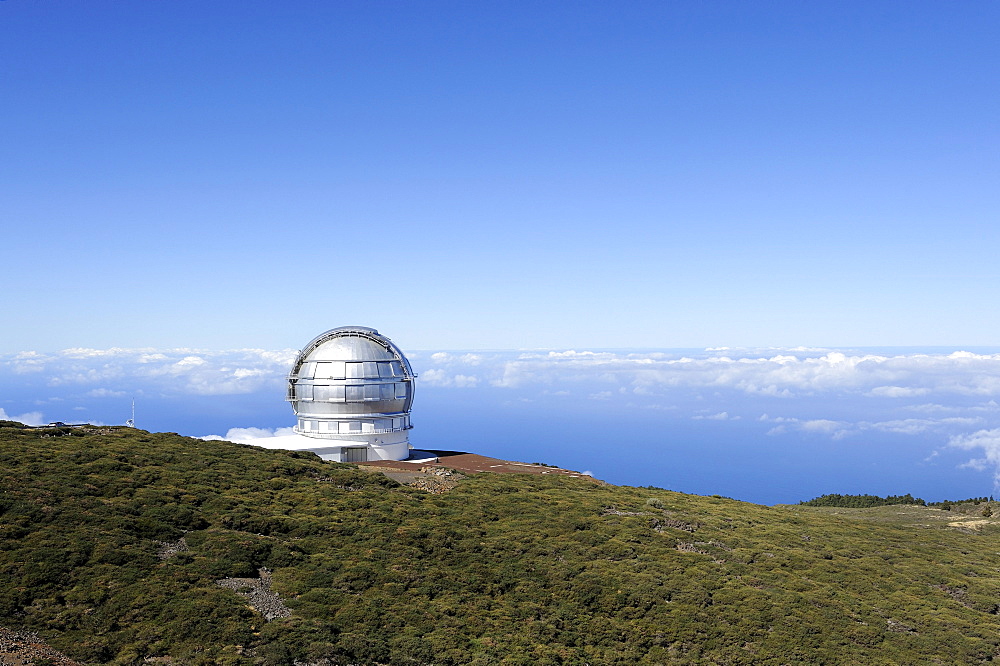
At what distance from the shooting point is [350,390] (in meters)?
47.0

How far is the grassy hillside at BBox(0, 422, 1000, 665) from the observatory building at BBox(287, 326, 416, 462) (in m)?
10.4

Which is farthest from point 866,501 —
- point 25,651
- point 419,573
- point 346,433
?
point 25,651

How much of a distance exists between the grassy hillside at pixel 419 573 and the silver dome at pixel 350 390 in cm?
1053

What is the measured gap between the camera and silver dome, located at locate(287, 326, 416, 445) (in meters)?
47.2

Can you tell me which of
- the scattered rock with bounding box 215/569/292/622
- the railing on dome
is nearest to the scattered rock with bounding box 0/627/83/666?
the scattered rock with bounding box 215/569/292/622

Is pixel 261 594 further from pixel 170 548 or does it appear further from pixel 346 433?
pixel 346 433

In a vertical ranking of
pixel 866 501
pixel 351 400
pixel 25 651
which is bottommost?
pixel 866 501

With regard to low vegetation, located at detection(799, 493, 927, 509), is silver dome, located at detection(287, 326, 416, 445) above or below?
above

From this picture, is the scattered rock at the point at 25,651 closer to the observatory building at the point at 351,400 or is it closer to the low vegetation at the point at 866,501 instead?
the observatory building at the point at 351,400

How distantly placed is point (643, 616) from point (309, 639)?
36.5 feet

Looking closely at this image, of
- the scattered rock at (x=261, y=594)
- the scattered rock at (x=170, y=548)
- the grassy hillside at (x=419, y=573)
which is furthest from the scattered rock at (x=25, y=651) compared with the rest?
the scattered rock at (x=170, y=548)

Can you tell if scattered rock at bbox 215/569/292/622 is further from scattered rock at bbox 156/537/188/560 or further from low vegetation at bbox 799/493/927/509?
low vegetation at bbox 799/493/927/509

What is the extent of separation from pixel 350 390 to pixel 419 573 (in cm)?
2433

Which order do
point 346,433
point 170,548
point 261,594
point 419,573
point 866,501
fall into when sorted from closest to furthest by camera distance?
point 261,594, point 170,548, point 419,573, point 346,433, point 866,501
